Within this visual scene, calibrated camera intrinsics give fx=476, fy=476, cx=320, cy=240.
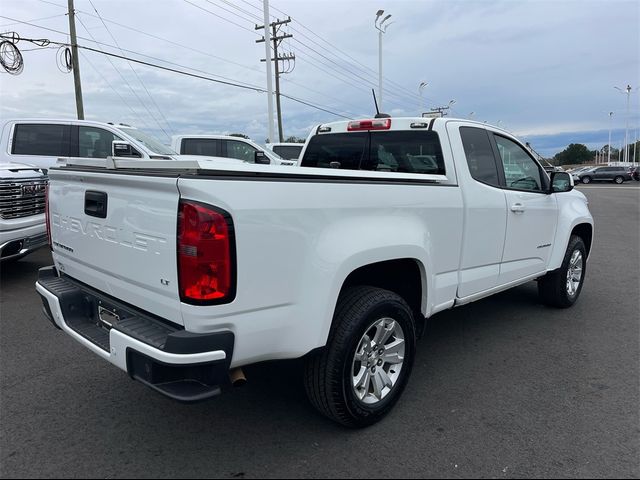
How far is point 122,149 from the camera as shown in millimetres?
7613

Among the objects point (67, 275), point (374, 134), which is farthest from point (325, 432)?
point (374, 134)

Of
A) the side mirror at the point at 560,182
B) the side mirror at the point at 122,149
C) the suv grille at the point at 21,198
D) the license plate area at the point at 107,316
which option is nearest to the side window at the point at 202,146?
the side mirror at the point at 122,149

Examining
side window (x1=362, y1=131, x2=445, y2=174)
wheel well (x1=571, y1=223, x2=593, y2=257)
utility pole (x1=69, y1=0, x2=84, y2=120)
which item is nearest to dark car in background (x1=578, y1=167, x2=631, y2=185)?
utility pole (x1=69, y1=0, x2=84, y2=120)

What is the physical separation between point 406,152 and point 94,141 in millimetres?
6502

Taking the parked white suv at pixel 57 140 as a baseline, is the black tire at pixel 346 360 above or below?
below

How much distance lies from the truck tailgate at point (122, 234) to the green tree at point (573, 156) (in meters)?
120

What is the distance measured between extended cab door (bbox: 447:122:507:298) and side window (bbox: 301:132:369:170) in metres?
0.81

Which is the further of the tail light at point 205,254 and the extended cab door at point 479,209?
the extended cab door at point 479,209

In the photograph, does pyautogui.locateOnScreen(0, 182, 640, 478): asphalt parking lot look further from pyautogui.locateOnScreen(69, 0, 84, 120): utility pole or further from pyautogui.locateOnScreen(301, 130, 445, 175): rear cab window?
pyautogui.locateOnScreen(69, 0, 84, 120): utility pole

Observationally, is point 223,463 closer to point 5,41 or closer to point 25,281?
point 25,281

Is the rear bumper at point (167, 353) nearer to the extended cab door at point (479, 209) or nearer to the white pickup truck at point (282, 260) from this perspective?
the white pickup truck at point (282, 260)

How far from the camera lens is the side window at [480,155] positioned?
3.79 metres

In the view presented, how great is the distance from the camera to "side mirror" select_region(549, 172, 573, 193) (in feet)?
15.3

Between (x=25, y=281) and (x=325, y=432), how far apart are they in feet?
17.1
